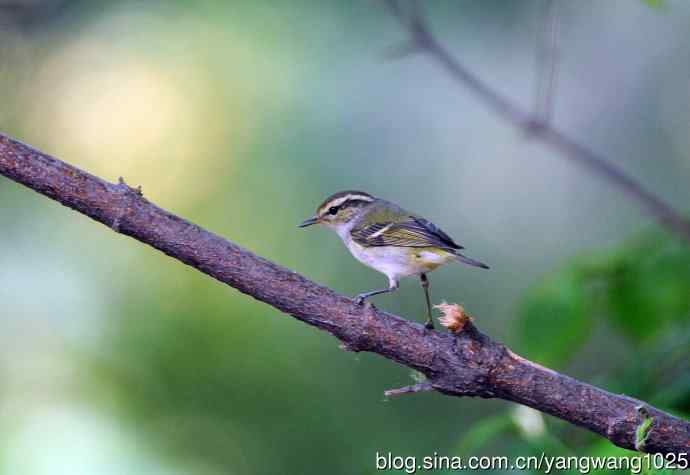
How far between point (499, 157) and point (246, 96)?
6.02 ft

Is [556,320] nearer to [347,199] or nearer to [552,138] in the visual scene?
[552,138]

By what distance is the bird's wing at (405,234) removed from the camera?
9.28ft

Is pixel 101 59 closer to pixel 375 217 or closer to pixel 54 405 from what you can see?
pixel 54 405

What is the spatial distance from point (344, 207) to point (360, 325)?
1603 mm

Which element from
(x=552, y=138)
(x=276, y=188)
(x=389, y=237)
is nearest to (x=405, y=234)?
(x=389, y=237)

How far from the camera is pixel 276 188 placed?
5.13 m

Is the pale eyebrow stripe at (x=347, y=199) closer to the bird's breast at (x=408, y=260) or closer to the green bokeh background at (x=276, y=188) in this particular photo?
the bird's breast at (x=408, y=260)

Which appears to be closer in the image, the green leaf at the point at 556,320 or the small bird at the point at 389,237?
the green leaf at the point at 556,320

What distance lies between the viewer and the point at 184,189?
491 centimetres

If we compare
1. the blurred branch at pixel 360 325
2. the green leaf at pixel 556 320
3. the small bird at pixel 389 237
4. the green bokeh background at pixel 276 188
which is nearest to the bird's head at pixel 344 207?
the small bird at pixel 389 237

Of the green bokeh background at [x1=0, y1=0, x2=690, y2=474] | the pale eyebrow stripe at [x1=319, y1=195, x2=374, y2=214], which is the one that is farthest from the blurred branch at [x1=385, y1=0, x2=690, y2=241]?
the green bokeh background at [x1=0, y1=0, x2=690, y2=474]

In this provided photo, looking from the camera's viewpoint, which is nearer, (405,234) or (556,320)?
(556,320)

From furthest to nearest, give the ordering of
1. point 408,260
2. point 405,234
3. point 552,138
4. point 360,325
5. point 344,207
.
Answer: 1. point 344,207
2. point 552,138
3. point 405,234
4. point 408,260
5. point 360,325

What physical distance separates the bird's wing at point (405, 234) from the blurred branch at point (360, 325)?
0.90 metres
